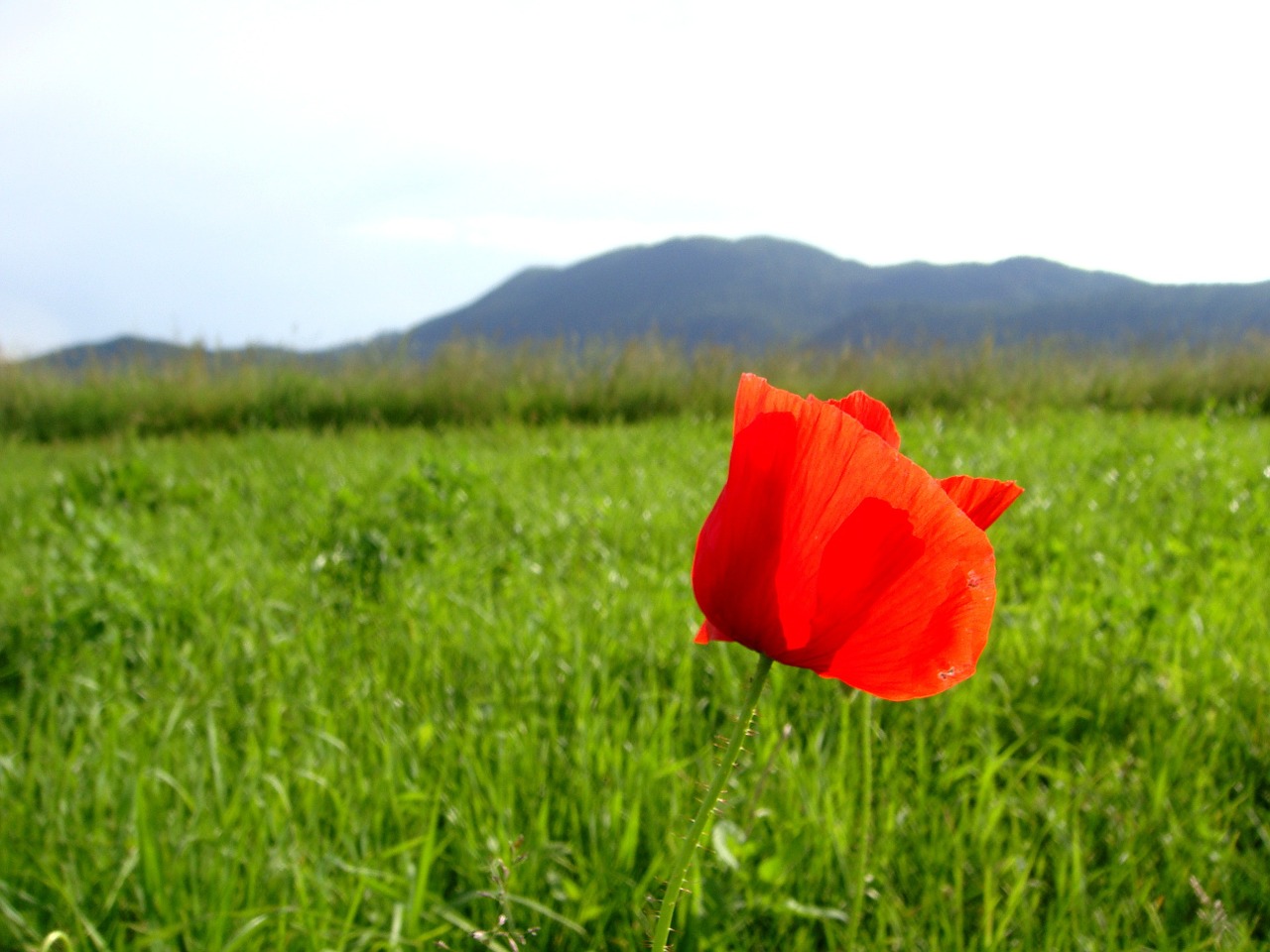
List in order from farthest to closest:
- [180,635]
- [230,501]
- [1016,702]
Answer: [230,501]
[180,635]
[1016,702]

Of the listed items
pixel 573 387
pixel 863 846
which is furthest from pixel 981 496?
pixel 573 387

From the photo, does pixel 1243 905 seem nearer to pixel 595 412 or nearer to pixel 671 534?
pixel 671 534

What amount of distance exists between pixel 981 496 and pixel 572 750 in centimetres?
135

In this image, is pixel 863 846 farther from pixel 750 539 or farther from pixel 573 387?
pixel 573 387

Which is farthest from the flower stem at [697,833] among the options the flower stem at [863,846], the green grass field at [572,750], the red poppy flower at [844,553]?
the flower stem at [863,846]

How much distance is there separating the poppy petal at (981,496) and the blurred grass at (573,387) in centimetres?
681

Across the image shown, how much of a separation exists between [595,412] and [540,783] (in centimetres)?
611

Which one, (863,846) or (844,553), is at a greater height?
(844,553)

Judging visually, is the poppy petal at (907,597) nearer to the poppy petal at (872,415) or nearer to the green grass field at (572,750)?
the poppy petal at (872,415)

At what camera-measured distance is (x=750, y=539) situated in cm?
43

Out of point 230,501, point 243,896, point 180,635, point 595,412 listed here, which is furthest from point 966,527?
point 595,412

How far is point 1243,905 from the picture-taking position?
56.1 inches

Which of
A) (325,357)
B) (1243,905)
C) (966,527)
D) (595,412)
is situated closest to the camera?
(966,527)

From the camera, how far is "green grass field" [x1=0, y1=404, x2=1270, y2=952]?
1281 millimetres
